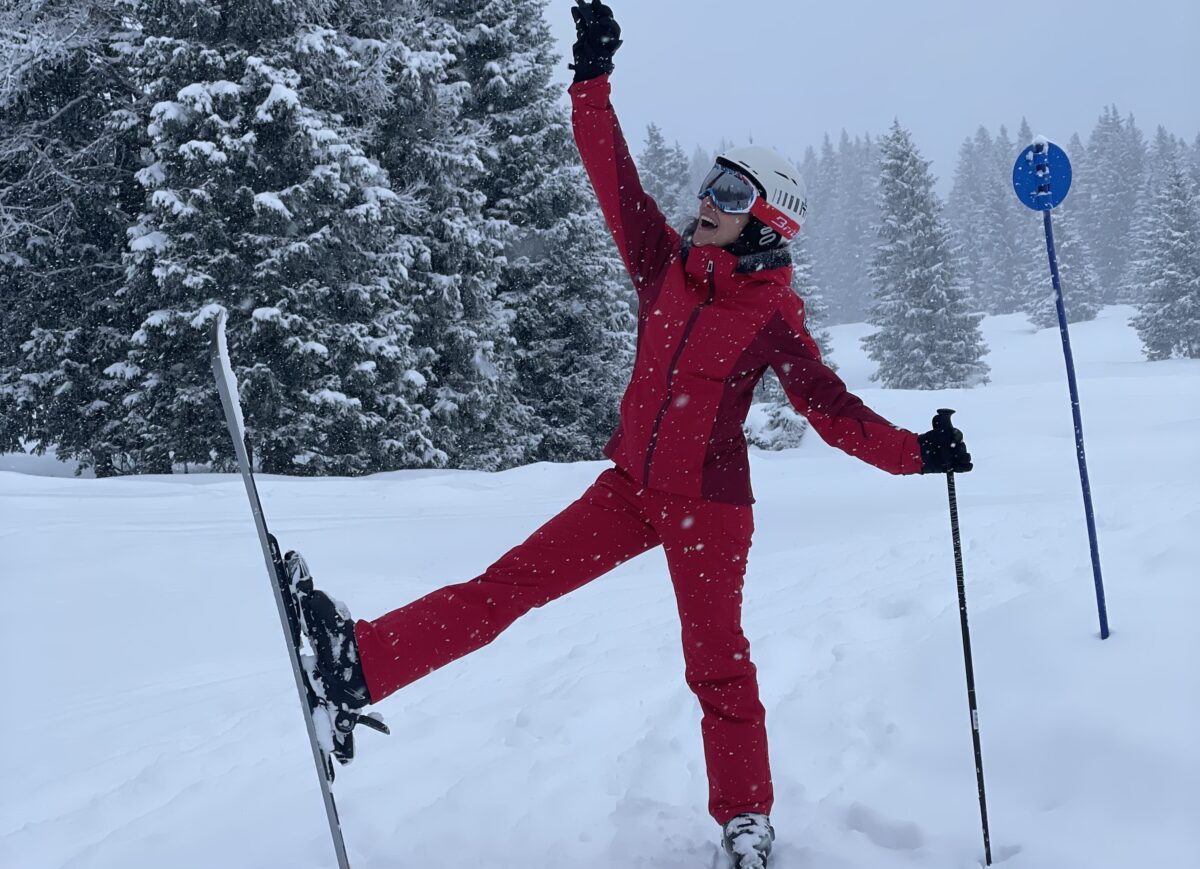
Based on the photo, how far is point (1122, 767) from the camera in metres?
2.92

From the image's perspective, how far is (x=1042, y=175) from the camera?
14.3 ft

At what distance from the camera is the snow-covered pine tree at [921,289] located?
37281mm

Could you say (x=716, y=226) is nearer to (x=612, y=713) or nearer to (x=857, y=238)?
(x=612, y=713)

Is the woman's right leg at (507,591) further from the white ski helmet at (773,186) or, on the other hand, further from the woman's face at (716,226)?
the white ski helmet at (773,186)

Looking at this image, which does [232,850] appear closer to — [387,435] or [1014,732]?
[1014,732]

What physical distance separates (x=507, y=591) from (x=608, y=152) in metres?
1.48

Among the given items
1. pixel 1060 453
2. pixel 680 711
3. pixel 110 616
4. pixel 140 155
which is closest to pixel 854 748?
pixel 680 711

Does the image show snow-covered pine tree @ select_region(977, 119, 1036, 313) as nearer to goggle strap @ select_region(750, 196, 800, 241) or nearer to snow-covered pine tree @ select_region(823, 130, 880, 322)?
snow-covered pine tree @ select_region(823, 130, 880, 322)

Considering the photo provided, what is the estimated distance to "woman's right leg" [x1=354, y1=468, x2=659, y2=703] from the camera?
2.54 metres

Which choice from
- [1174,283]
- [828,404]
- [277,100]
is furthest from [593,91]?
[1174,283]

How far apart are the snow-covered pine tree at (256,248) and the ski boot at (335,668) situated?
11520 millimetres

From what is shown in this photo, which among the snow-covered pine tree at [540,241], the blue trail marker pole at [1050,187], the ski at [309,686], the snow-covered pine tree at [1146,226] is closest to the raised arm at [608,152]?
the ski at [309,686]

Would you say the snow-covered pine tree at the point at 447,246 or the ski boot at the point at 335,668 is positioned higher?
the snow-covered pine tree at the point at 447,246

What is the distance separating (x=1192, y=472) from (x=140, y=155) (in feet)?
54.1
